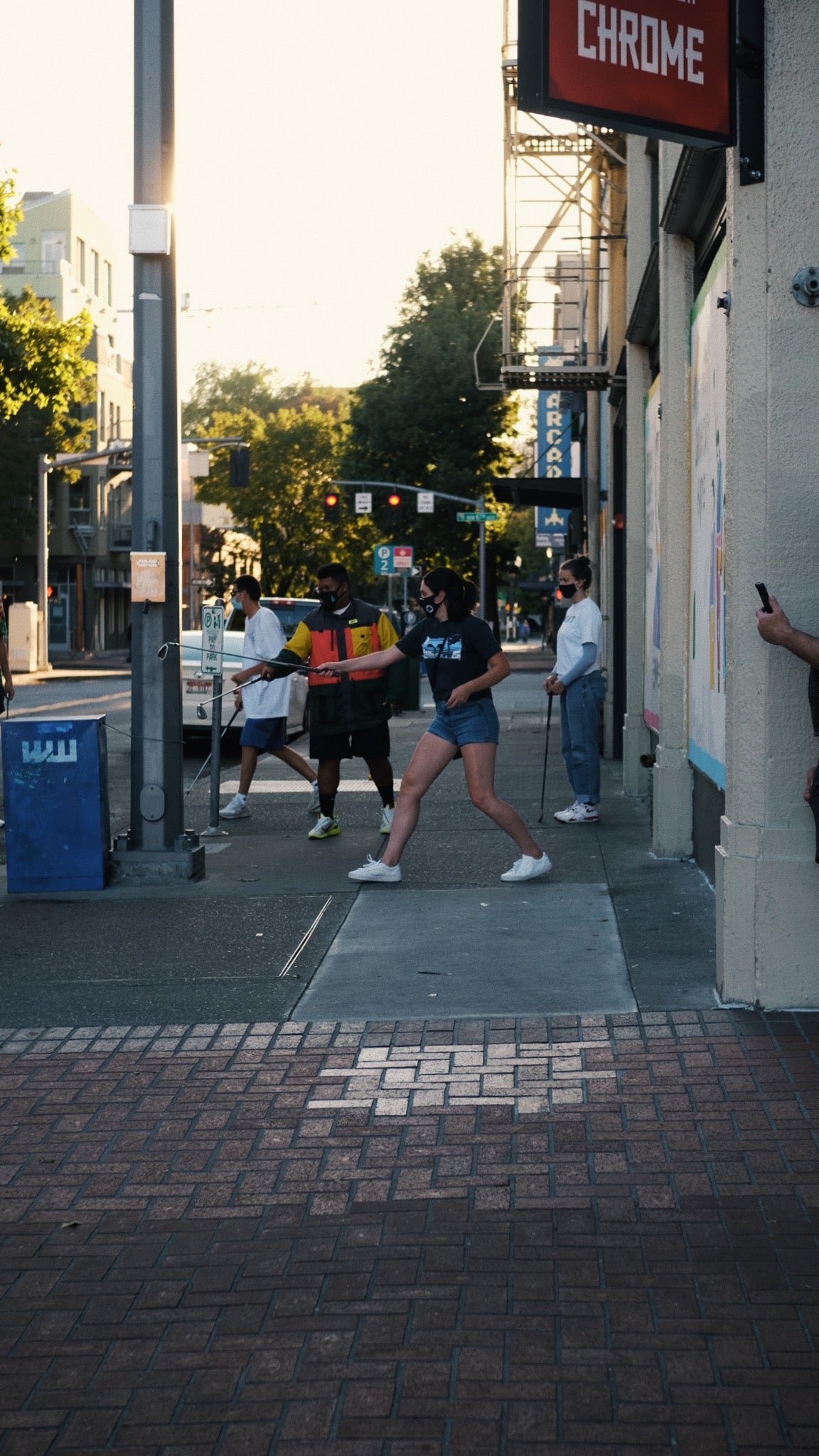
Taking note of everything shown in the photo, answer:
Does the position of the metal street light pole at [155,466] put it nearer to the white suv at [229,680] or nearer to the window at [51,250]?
the white suv at [229,680]

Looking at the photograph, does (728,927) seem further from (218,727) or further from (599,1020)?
(218,727)

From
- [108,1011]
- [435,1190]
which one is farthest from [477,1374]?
[108,1011]

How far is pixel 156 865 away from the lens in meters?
9.46

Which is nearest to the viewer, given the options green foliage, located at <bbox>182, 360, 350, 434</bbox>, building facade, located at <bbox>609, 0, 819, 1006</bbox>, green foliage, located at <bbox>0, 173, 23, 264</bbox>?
building facade, located at <bbox>609, 0, 819, 1006</bbox>

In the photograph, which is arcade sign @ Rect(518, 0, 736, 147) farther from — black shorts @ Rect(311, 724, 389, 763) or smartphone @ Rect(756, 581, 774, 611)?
black shorts @ Rect(311, 724, 389, 763)

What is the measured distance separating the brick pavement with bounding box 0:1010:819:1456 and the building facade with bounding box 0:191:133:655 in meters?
60.5

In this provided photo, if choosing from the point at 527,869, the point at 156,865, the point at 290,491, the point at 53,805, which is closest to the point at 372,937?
the point at 527,869

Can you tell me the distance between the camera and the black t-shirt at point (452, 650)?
899cm

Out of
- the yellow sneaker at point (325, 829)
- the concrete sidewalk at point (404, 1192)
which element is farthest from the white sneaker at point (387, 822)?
the concrete sidewalk at point (404, 1192)

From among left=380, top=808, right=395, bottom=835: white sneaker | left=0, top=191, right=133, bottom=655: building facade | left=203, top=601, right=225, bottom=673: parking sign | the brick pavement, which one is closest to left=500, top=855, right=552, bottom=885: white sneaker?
left=380, top=808, right=395, bottom=835: white sneaker

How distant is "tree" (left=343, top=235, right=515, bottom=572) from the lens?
2010 inches

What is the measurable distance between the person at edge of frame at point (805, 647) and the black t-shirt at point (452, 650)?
3.12 metres

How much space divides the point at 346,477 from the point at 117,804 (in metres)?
42.3

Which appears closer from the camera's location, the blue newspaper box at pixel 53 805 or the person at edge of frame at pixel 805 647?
the person at edge of frame at pixel 805 647
